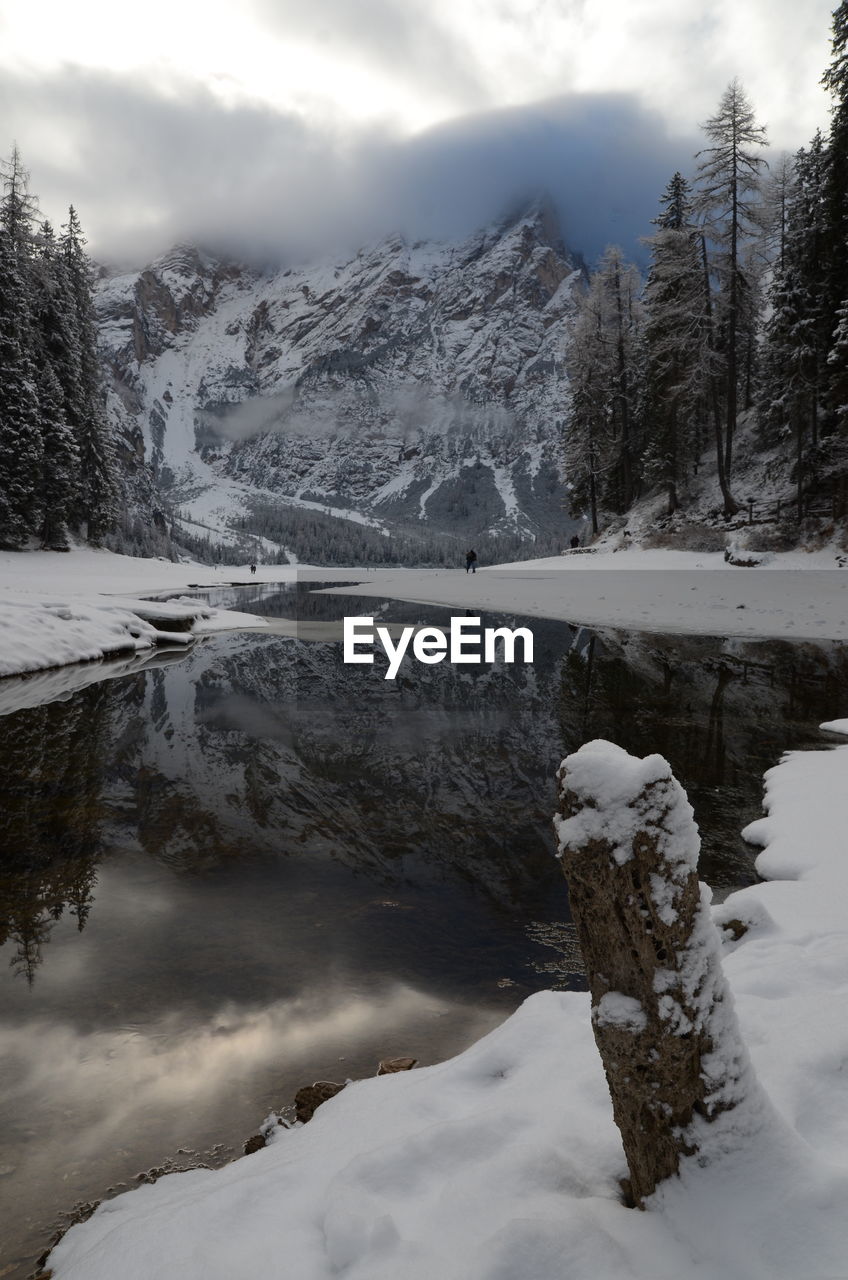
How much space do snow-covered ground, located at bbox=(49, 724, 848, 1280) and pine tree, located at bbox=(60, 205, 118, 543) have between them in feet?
147

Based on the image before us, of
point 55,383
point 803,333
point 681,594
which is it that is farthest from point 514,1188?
point 55,383

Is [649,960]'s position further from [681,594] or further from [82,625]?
[681,594]

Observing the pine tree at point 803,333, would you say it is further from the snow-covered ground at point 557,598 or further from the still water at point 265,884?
the still water at point 265,884

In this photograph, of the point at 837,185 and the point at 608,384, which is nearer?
the point at 837,185

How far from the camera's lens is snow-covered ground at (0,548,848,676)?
1559 centimetres

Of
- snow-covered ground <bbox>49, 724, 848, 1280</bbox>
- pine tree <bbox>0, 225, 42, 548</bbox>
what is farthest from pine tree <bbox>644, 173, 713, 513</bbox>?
pine tree <bbox>0, 225, 42, 548</bbox>

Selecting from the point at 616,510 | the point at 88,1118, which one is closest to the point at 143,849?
the point at 88,1118

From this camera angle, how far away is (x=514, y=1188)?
1.97 m

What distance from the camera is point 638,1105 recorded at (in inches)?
73.1

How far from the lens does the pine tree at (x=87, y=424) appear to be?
144ft

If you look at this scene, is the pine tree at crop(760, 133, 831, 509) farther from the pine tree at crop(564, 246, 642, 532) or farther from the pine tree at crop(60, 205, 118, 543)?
the pine tree at crop(60, 205, 118, 543)

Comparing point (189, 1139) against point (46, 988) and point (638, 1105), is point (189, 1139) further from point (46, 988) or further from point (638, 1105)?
point (638, 1105)

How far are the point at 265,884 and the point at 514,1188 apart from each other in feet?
11.4

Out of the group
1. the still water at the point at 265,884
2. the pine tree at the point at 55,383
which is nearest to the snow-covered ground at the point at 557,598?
the pine tree at the point at 55,383
